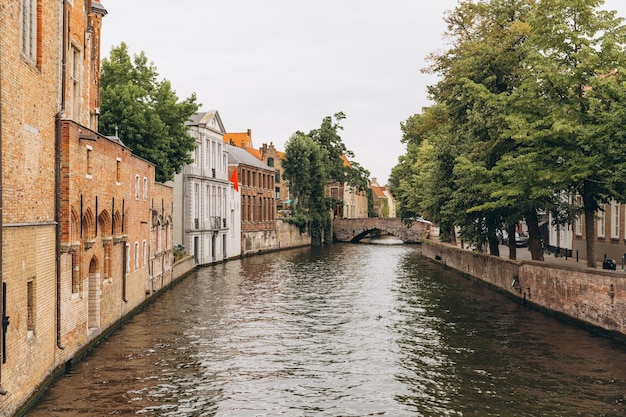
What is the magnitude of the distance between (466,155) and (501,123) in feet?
14.4

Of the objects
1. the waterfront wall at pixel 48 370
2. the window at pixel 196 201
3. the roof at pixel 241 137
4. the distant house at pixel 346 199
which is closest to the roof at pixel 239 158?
the window at pixel 196 201

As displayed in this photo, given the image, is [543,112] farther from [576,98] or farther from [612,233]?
[612,233]

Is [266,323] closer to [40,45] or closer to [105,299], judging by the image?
[105,299]

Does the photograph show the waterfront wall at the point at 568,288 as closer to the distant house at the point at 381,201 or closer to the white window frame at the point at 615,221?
the white window frame at the point at 615,221

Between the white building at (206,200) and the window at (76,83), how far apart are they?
22159mm

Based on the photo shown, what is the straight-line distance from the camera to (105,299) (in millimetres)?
22453

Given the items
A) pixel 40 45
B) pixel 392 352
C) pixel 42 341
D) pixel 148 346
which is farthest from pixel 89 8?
pixel 392 352

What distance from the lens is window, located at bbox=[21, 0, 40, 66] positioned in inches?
589

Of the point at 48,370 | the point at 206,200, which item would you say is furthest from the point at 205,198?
the point at 48,370

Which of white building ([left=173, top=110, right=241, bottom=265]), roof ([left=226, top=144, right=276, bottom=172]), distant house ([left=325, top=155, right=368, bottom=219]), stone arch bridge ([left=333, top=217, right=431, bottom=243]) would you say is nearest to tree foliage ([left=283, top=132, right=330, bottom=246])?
roof ([left=226, top=144, right=276, bottom=172])

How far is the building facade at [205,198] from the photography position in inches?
2005

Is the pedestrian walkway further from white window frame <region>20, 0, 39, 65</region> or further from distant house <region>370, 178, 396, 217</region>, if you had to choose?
→ distant house <region>370, 178, 396, 217</region>

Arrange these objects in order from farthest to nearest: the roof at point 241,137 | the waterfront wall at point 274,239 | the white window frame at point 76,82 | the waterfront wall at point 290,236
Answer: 1. the roof at point 241,137
2. the waterfront wall at point 290,236
3. the waterfront wall at point 274,239
4. the white window frame at point 76,82

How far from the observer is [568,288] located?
2536 centimetres
